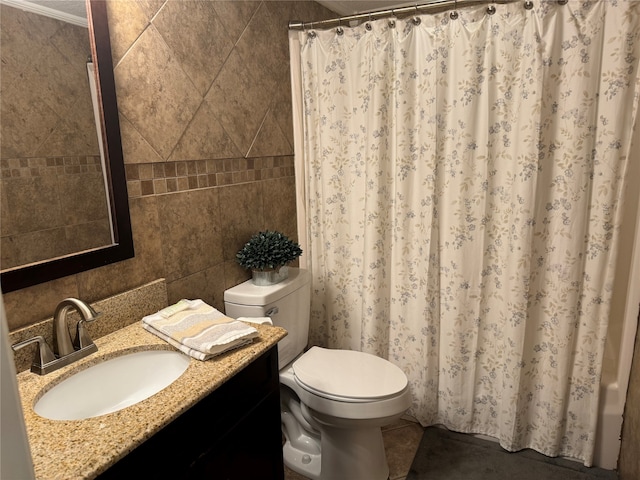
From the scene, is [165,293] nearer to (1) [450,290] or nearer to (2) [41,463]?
(2) [41,463]

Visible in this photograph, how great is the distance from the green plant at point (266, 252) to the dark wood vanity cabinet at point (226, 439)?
502mm

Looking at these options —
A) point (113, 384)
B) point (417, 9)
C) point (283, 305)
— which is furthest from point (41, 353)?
point (417, 9)

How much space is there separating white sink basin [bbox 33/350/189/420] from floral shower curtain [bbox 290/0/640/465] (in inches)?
42.4

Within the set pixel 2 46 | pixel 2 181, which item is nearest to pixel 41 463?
pixel 2 181

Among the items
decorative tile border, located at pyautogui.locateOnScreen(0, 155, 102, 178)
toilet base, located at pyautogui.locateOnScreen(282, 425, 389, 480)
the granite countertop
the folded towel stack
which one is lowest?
toilet base, located at pyautogui.locateOnScreen(282, 425, 389, 480)

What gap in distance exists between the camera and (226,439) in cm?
114

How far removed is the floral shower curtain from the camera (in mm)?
1610

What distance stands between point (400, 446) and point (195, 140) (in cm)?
166

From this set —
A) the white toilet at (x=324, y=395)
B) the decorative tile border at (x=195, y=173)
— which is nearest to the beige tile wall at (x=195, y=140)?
the decorative tile border at (x=195, y=173)

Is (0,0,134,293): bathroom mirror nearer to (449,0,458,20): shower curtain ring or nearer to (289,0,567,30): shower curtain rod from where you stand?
(289,0,567,30): shower curtain rod

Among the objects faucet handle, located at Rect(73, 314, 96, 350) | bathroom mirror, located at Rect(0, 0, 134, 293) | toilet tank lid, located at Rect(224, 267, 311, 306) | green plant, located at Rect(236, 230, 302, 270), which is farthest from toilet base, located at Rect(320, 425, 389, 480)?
bathroom mirror, located at Rect(0, 0, 134, 293)

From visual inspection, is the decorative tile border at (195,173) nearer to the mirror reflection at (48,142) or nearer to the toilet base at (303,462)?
the mirror reflection at (48,142)

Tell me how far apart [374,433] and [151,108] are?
1.49 metres

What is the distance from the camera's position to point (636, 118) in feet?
5.14
